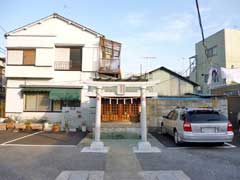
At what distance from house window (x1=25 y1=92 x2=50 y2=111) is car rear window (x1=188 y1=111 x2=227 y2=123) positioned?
11.5m

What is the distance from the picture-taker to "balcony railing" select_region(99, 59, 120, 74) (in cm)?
1673

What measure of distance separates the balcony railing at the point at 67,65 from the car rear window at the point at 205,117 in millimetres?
10324

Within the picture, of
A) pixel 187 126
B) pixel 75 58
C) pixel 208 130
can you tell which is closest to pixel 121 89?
pixel 187 126

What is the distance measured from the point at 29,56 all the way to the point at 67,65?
293 cm

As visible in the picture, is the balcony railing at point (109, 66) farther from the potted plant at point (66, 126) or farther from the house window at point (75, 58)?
the potted plant at point (66, 126)

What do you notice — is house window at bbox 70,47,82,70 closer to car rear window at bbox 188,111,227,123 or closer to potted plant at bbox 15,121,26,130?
potted plant at bbox 15,121,26,130

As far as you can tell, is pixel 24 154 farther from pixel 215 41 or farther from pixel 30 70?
pixel 215 41

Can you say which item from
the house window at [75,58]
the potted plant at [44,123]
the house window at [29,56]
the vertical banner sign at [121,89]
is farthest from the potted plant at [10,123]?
the vertical banner sign at [121,89]

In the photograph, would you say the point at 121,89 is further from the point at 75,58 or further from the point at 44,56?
the point at 44,56

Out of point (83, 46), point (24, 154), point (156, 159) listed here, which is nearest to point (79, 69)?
point (83, 46)

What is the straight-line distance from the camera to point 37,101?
1698 cm

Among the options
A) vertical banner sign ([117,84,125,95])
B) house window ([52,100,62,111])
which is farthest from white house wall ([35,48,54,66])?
vertical banner sign ([117,84,125,95])

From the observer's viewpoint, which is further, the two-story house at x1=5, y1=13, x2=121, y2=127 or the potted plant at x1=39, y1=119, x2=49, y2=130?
the two-story house at x1=5, y1=13, x2=121, y2=127

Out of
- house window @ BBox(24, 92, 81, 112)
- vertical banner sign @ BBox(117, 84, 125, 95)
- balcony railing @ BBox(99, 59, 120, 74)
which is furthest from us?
house window @ BBox(24, 92, 81, 112)
